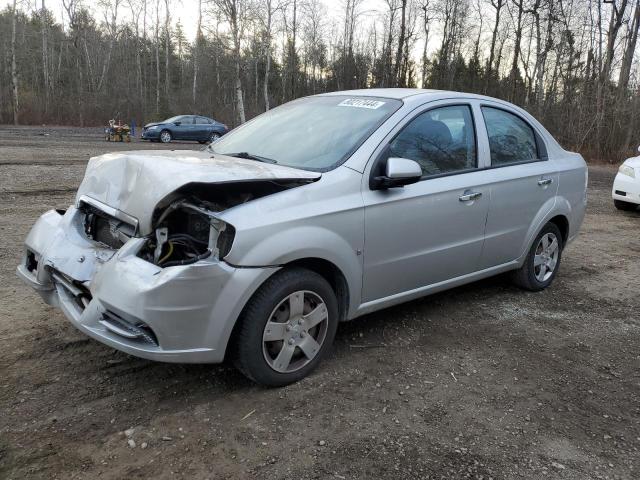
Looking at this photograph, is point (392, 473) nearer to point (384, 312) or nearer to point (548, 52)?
point (384, 312)

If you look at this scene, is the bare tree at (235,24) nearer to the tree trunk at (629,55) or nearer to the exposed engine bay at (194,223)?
the tree trunk at (629,55)

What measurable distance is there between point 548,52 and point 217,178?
35.9 meters

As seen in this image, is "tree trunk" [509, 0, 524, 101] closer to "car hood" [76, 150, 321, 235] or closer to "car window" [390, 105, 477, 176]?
"car window" [390, 105, 477, 176]

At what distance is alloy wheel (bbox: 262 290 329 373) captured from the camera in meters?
3.14

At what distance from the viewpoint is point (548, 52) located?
33750 millimetres

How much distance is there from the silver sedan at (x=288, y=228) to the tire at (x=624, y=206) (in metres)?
6.65

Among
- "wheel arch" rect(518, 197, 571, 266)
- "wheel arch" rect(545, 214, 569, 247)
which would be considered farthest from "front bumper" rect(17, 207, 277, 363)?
"wheel arch" rect(545, 214, 569, 247)

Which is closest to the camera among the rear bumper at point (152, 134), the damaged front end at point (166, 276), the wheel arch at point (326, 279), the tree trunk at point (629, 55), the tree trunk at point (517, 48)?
the damaged front end at point (166, 276)

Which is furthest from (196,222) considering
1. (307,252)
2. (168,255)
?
(307,252)

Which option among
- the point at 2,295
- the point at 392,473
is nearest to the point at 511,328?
the point at 392,473

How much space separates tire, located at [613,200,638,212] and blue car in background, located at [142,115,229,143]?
60.7 ft

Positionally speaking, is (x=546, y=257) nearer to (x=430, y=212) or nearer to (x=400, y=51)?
(x=430, y=212)

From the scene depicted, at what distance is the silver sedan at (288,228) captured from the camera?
2852 mm

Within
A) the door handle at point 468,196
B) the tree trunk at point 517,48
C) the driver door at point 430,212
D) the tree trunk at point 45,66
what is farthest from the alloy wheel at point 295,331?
the tree trunk at point 45,66
